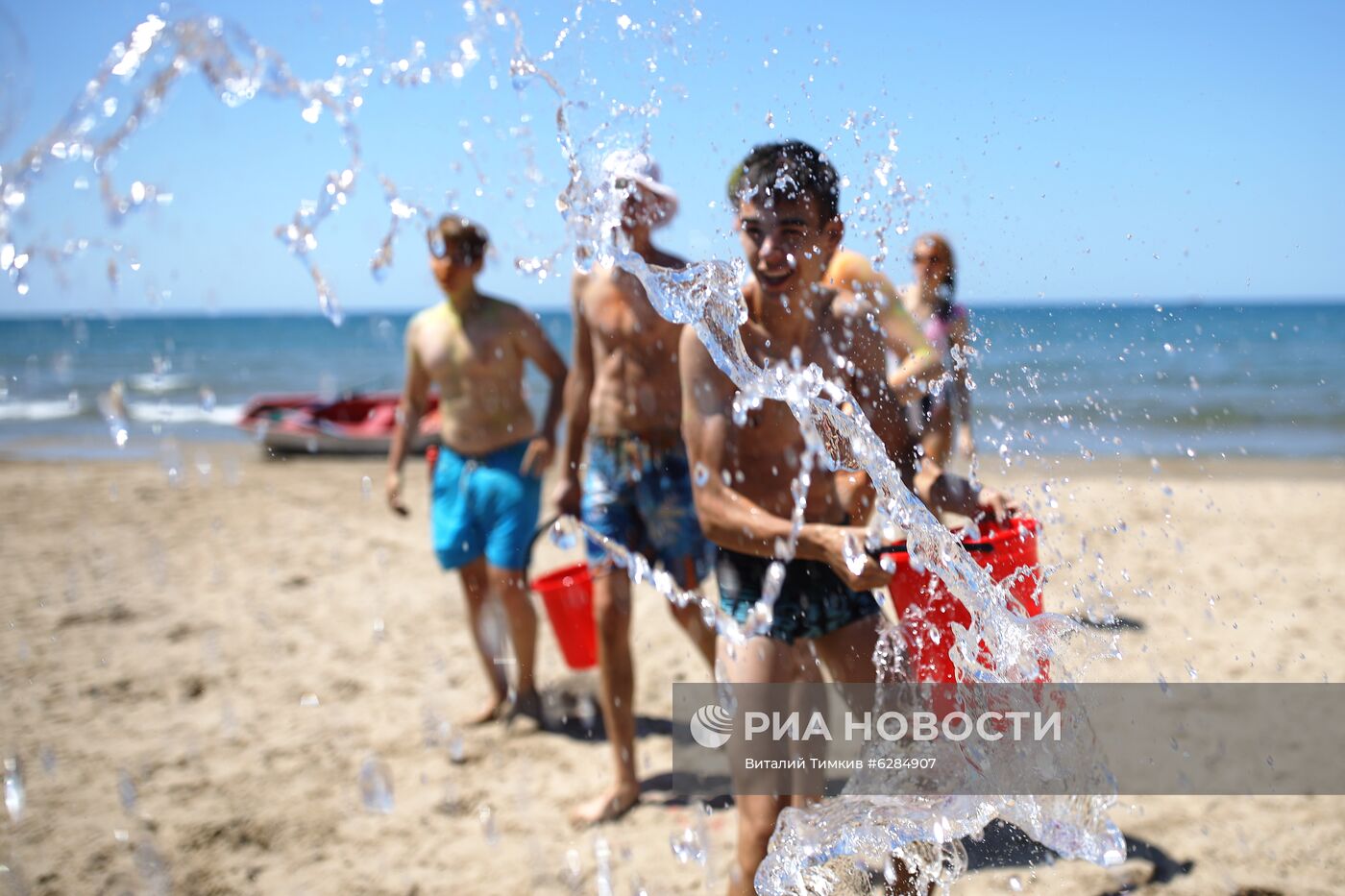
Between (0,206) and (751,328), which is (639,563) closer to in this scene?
(751,328)

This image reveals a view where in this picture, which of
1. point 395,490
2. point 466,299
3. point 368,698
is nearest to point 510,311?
point 466,299

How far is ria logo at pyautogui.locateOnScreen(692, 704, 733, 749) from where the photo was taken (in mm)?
2682

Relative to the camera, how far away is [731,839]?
3.14 metres

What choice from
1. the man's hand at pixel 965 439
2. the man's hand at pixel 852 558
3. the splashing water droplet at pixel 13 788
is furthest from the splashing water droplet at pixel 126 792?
the man's hand at pixel 965 439

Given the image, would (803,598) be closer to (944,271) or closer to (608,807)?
(608,807)

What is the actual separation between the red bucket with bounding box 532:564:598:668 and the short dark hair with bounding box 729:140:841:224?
1754mm

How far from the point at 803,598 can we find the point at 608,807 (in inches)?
54.8

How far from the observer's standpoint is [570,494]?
372 centimetres

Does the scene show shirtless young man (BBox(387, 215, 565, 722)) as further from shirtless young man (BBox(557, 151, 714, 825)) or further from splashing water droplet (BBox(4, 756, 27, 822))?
splashing water droplet (BBox(4, 756, 27, 822))

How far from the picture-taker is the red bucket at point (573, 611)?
144 inches

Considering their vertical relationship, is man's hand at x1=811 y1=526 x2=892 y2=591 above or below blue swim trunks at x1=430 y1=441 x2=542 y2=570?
above

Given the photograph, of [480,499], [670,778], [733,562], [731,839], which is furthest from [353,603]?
[733,562]

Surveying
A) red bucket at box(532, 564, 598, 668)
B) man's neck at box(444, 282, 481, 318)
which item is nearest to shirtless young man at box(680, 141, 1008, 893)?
red bucket at box(532, 564, 598, 668)

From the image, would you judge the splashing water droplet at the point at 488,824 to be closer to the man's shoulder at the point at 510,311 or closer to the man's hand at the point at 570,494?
the man's hand at the point at 570,494
